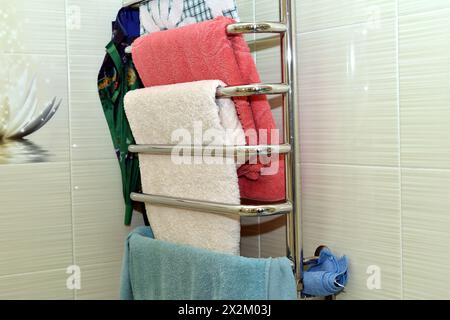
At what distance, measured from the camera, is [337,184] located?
1133mm

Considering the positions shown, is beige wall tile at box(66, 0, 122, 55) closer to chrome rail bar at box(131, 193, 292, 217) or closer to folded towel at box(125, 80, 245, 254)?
folded towel at box(125, 80, 245, 254)

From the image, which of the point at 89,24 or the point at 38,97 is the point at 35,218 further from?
the point at 89,24

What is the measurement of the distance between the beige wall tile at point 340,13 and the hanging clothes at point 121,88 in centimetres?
45

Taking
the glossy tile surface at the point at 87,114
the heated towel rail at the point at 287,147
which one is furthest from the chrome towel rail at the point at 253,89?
the glossy tile surface at the point at 87,114

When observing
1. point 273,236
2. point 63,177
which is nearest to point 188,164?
point 273,236

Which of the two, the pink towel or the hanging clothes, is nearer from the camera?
the pink towel

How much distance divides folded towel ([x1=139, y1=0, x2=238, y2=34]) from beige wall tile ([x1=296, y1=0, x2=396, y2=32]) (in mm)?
156

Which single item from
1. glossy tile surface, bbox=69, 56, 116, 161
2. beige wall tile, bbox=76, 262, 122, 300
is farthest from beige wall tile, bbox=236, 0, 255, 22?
beige wall tile, bbox=76, 262, 122, 300

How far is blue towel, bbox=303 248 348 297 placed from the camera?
3.56 ft

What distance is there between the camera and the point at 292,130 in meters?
1.09

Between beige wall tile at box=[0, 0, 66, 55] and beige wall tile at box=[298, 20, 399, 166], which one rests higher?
beige wall tile at box=[0, 0, 66, 55]

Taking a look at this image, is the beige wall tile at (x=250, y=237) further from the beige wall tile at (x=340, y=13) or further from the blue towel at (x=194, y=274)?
the beige wall tile at (x=340, y=13)

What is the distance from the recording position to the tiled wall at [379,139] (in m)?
0.96
